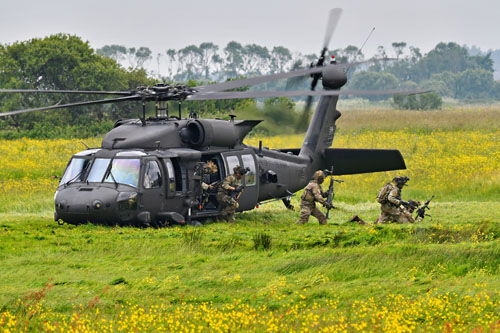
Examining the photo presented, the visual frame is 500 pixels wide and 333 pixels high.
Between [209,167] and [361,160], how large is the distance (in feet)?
18.0

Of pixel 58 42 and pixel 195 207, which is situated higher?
pixel 58 42

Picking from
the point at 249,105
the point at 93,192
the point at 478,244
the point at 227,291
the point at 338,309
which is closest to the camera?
the point at 338,309

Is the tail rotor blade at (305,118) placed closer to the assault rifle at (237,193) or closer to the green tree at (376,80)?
the assault rifle at (237,193)

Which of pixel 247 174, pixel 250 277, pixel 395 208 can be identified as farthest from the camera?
pixel 247 174

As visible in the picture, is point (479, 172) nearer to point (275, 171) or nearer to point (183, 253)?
point (275, 171)

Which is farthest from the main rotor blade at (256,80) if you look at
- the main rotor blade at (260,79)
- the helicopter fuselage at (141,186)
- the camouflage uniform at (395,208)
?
the camouflage uniform at (395,208)

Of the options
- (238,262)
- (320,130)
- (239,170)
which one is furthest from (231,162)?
(238,262)

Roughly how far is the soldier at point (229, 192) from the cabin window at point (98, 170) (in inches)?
127

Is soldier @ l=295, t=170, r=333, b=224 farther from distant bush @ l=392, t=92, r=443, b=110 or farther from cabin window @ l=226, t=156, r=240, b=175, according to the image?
distant bush @ l=392, t=92, r=443, b=110

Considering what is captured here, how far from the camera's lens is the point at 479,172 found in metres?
34.0

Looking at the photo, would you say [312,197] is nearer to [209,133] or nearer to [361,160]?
[209,133]

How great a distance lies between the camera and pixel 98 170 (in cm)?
1917

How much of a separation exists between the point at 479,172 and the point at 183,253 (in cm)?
2143

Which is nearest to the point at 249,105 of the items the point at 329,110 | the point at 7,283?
the point at 329,110
